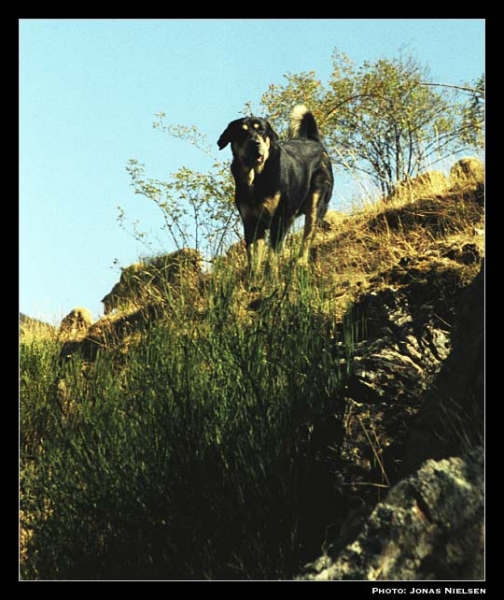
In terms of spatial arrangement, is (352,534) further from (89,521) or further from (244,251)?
(244,251)

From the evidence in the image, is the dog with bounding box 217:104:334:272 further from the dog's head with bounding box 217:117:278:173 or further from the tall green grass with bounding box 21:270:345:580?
the tall green grass with bounding box 21:270:345:580

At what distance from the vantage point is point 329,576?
5.60m

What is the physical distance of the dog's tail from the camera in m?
14.0

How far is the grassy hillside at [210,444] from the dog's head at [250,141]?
3.23 meters

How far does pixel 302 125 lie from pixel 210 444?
7.44 metres

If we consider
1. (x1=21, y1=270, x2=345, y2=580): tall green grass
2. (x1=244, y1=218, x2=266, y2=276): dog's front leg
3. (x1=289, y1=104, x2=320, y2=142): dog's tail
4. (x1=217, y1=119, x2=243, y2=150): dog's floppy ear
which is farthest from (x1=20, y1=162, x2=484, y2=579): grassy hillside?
(x1=289, y1=104, x2=320, y2=142): dog's tail

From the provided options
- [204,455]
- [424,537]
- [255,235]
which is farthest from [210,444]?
[255,235]

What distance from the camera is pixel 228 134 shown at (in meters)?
11.9

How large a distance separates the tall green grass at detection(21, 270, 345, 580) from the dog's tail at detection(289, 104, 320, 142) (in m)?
6.27

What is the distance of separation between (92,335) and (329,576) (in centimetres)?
866
